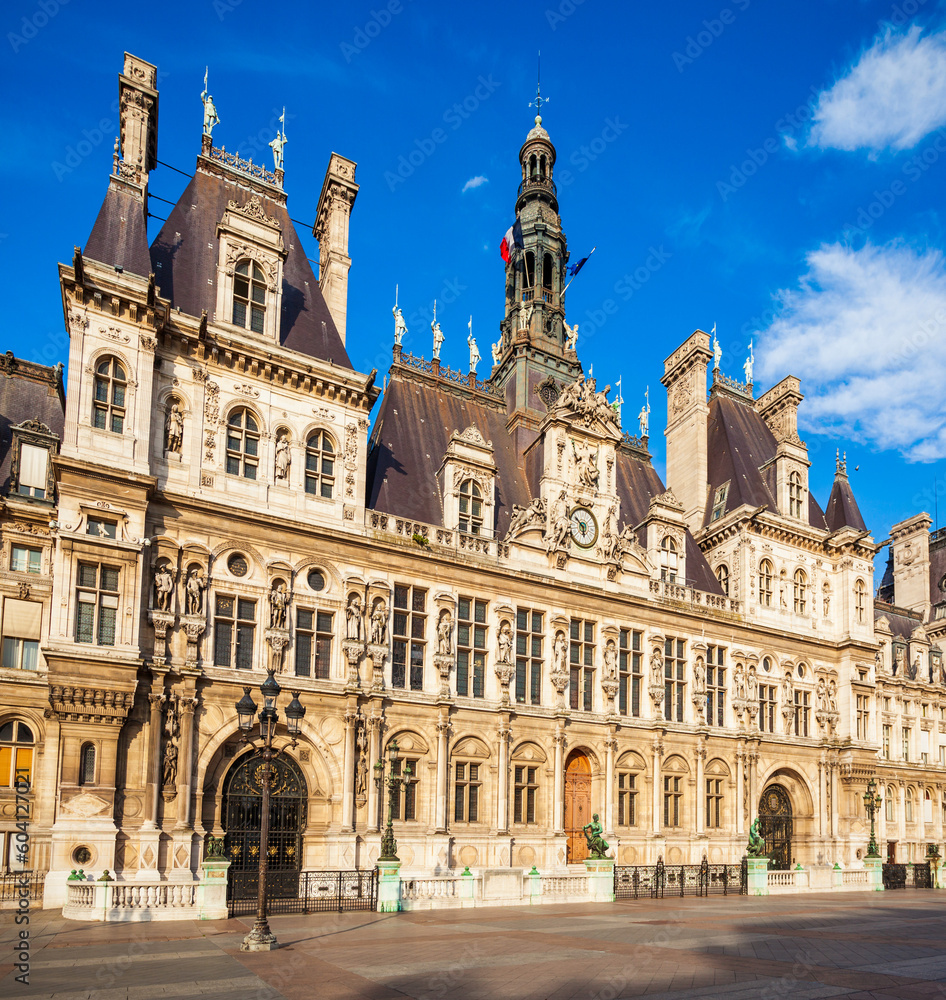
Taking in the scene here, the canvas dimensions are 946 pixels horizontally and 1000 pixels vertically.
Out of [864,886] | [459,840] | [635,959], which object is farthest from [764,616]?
[635,959]

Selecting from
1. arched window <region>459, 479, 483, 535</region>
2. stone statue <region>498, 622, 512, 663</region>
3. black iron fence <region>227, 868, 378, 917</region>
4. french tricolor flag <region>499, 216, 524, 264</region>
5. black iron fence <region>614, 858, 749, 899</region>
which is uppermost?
french tricolor flag <region>499, 216, 524, 264</region>

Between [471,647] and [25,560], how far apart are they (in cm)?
1610

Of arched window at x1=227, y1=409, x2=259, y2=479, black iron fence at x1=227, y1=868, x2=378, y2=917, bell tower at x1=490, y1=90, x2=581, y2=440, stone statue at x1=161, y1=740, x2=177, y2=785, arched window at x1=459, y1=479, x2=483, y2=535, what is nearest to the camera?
black iron fence at x1=227, y1=868, x2=378, y2=917

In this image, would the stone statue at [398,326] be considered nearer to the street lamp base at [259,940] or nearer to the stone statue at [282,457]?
the stone statue at [282,457]

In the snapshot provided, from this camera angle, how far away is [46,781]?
91.5ft

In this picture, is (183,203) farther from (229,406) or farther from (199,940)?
(199,940)

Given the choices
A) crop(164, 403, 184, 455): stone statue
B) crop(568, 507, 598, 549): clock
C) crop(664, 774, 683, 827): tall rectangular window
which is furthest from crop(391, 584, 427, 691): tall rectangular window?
crop(664, 774, 683, 827): tall rectangular window

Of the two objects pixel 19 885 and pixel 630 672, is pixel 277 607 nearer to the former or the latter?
pixel 19 885

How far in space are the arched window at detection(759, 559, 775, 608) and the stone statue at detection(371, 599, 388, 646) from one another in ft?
70.6

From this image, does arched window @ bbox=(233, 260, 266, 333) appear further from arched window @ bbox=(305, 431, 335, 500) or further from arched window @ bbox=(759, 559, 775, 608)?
arched window @ bbox=(759, 559, 775, 608)

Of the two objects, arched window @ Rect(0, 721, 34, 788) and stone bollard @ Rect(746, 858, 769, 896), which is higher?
arched window @ Rect(0, 721, 34, 788)

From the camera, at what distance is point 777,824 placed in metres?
42.9

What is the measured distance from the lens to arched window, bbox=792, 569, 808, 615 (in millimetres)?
46375

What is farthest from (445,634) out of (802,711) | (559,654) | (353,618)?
(802,711)
